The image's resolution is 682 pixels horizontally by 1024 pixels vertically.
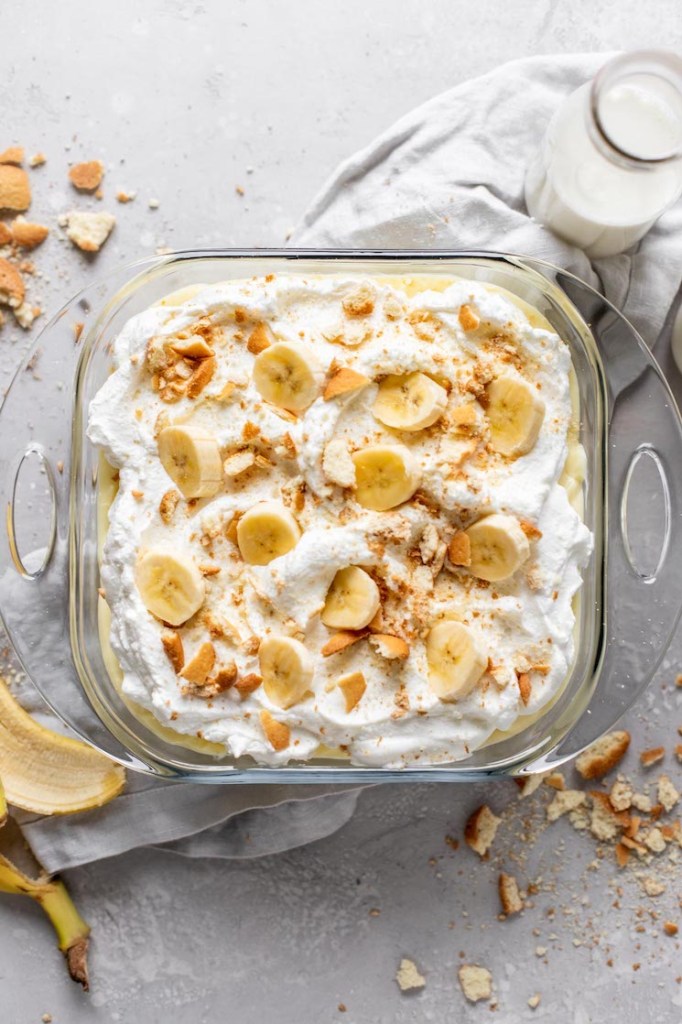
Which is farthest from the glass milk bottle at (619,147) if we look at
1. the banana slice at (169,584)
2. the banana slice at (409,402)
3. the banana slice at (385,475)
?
the banana slice at (169,584)

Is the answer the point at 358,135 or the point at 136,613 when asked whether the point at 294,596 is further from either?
the point at 358,135

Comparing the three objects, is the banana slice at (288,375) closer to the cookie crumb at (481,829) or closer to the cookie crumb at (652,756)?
the cookie crumb at (481,829)

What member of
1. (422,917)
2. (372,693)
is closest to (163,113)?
(372,693)

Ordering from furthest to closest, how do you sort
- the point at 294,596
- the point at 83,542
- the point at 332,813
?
the point at 332,813 < the point at 83,542 < the point at 294,596

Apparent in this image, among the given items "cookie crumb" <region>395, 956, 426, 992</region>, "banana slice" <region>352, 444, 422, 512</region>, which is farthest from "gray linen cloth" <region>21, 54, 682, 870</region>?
"banana slice" <region>352, 444, 422, 512</region>

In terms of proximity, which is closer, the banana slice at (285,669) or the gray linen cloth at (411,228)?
the banana slice at (285,669)

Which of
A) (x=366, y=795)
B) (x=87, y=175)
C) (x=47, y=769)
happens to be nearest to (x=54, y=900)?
(x=47, y=769)

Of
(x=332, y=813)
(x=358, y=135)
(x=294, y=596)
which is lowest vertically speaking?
(x=332, y=813)
